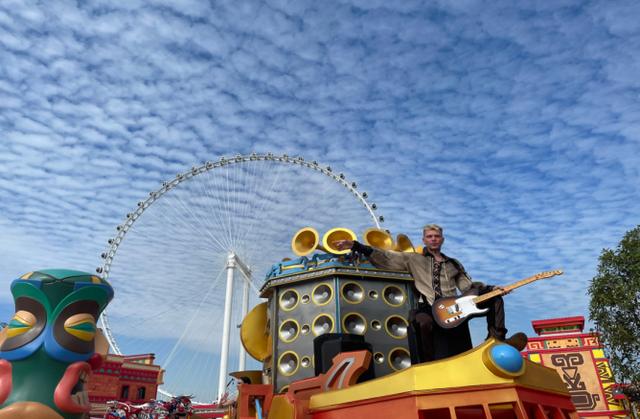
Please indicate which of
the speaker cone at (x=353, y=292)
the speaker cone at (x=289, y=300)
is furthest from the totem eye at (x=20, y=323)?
the speaker cone at (x=353, y=292)

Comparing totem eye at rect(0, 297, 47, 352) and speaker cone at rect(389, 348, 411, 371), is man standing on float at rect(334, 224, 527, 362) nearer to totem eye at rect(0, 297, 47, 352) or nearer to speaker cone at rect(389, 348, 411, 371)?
speaker cone at rect(389, 348, 411, 371)

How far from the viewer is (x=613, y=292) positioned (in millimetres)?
18375

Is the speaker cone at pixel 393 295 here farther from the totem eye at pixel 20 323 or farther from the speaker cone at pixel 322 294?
the totem eye at pixel 20 323

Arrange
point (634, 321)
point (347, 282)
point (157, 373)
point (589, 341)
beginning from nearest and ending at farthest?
point (347, 282) → point (634, 321) → point (589, 341) → point (157, 373)

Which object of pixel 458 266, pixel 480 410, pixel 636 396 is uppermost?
pixel 458 266

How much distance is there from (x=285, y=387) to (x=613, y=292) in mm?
13536

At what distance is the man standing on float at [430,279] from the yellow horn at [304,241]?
19.7 feet

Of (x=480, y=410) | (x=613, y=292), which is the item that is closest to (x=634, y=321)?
(x=613, y=292)

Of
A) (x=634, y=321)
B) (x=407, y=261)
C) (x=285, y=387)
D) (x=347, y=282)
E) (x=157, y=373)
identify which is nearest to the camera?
(x=407, y=261)

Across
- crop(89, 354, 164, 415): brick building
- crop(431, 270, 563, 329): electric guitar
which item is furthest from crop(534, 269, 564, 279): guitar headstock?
crop(89, 354, 164, 415): brick building

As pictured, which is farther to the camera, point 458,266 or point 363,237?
point 363,237

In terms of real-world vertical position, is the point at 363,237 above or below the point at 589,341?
above

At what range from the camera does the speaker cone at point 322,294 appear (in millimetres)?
14094

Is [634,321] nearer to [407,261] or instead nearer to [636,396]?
[636,396]
